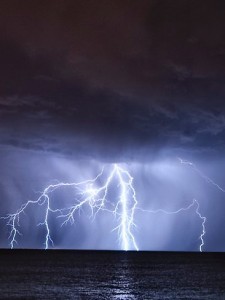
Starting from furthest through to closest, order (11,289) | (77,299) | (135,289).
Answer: (135,289) → (11,289) → (77,299)

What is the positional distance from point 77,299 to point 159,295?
7.02 m

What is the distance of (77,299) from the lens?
34094mm

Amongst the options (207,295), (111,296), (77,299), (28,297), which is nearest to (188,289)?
(207,295)

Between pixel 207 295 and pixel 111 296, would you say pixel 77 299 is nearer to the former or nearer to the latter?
pixel 111 296

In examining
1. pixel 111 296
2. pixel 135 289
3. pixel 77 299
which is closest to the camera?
pixel 77 299

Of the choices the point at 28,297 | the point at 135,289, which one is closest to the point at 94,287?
the point at 135,289

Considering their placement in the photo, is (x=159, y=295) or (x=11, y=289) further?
(x=11, y=289)

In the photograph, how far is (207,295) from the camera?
3734 centimetres

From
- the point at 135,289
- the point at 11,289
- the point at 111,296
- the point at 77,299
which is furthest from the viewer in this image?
the point at 135,289

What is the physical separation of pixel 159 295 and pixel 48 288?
9995 mm

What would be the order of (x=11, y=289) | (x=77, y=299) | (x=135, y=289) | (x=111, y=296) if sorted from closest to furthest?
(x=77, y=299), (x=111, y=296), (x=11, y=289), (x=135, y=289)

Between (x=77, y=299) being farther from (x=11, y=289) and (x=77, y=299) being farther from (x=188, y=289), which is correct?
(x=188, y=289)

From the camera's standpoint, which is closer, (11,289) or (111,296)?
(111,296)

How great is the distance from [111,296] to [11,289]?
29.6ft
